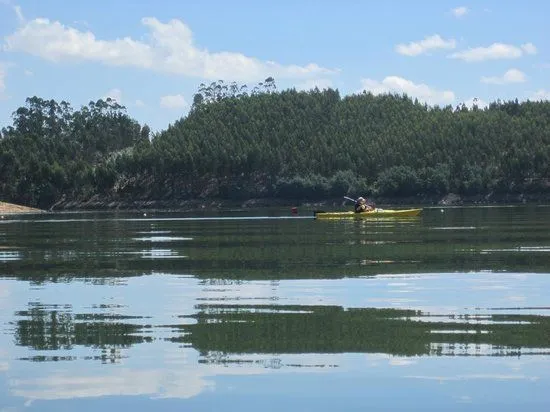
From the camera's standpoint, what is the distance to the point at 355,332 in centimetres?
2148

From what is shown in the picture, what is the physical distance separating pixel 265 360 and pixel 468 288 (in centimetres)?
1081

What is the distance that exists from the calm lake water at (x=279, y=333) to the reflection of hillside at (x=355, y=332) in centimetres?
4

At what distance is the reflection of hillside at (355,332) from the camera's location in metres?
19.8

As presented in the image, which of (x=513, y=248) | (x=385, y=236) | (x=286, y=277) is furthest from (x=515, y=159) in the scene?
(x=286, y=277)

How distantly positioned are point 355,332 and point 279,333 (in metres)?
1.31

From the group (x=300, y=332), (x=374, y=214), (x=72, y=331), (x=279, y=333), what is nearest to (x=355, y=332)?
(x=300, y=332)

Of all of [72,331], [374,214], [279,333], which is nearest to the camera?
[279,333]

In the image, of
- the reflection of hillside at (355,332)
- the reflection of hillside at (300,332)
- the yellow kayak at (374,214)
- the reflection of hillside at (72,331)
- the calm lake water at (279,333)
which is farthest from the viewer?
the yellow kayak at (374,214)

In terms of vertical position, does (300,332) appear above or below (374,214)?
below

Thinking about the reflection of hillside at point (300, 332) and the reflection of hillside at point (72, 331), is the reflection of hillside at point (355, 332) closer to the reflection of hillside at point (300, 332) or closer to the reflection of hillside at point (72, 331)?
the reflection of hillside at point (300, 332)

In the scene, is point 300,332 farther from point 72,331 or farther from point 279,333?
point 72,331

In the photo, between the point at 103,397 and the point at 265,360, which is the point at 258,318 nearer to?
the point at 265,360

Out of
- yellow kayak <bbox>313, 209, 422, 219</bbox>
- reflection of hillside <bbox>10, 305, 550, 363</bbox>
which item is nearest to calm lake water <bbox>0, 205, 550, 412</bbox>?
reflection of hillside <bbox>10, 305, 550, 363</bbox>

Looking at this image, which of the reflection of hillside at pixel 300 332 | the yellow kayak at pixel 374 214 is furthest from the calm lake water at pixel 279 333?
the yellow kayak at pixel 374 214
